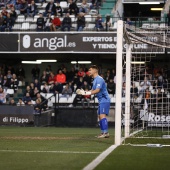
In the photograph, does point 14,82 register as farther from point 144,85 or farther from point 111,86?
point 144,85

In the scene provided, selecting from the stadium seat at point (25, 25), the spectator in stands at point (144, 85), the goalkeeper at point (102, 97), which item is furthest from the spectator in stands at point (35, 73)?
the goalkeeper at point (102, 97)

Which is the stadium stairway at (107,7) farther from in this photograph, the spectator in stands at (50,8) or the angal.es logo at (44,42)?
the angal.es logo at (44,42)

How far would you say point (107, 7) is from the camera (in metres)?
37.1

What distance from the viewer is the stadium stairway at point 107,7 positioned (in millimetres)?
36688

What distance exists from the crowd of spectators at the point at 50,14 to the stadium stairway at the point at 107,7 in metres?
0.36

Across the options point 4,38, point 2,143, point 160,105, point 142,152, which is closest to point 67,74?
point 4,38

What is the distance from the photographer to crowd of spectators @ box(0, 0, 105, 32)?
109ft

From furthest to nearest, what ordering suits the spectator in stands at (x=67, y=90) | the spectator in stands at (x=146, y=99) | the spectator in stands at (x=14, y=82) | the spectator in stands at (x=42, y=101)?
the spectator in stands at (x=14, y=82), the spectator in stands at (x=67, y=90), the spectator in stands at (x=42, y=101), the spectator in stands at (x=146, y=99)

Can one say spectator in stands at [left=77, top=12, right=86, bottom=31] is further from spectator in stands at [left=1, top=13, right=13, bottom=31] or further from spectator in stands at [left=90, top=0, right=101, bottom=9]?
spectator in stands at [left=1, top=13, right=13, bottom=31]

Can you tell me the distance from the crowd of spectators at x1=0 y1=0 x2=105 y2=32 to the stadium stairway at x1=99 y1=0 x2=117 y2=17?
362 mm

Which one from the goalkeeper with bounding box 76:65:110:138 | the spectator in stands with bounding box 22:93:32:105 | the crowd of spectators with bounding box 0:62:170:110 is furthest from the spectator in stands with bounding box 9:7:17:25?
the goalkeeper with bounding box 76:65:110:138

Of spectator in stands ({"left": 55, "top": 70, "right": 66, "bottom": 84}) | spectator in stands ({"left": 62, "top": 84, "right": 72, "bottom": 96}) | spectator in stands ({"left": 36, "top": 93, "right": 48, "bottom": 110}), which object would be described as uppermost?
spectator in stands ({"left": 55, "top": 70, "right": 66, "bottom": 84})

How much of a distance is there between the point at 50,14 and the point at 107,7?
3.81 m

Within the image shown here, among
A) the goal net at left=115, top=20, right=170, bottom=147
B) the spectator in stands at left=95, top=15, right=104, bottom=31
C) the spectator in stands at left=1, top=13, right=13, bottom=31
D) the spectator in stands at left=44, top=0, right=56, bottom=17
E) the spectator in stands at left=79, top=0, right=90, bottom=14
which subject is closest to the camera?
the goal net at left=115, top=20, right=170, bottom=147
